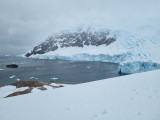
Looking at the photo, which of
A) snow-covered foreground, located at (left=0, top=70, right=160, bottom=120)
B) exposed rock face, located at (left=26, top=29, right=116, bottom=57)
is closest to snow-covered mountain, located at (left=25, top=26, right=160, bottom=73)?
exposed rock face, located at (left=26, top=29, right=116, bottom=57)

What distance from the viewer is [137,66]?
140ft

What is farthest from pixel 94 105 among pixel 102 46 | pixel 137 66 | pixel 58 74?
pixel 102 46

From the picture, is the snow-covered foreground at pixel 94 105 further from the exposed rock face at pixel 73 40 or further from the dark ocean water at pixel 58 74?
the exposed rock face at pixel 73 40

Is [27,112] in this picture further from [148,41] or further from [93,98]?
[148,41]

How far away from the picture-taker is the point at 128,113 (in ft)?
15.5

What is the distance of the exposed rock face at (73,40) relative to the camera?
15545 cm

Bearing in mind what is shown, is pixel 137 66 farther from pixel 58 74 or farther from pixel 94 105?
pixel 94 105

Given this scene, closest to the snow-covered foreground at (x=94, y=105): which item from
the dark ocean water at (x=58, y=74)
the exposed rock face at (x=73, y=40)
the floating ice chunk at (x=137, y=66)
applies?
the dark ocean water at (x=58, y=74)

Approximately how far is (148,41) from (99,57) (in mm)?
36380

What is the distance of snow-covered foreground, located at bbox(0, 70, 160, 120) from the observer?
189 inches

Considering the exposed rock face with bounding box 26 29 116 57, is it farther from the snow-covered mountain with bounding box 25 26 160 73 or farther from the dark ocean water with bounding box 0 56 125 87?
the dark ocean water with bounding box 0 56 125 87

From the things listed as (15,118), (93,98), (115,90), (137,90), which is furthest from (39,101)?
(137,90)

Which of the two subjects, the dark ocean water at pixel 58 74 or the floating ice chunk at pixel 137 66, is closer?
the dark ocean water at pixel 58 74

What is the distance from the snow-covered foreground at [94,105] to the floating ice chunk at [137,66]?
38.2 m
